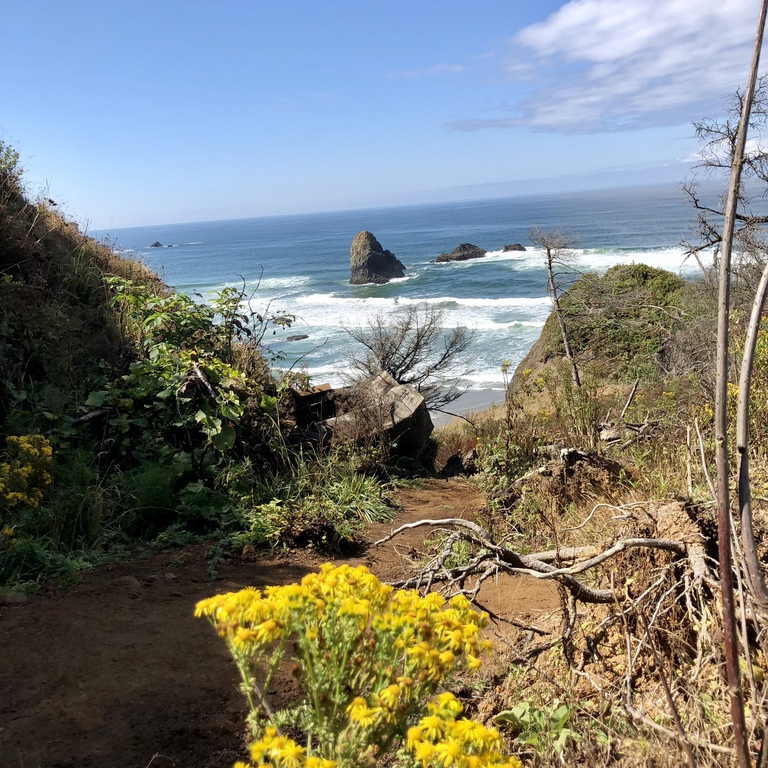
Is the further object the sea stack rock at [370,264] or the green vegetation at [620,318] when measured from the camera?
the sea stack rock at [370,264]

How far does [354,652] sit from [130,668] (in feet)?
7.83

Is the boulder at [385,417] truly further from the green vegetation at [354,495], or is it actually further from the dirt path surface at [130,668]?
the dirt path surface at [130,668]

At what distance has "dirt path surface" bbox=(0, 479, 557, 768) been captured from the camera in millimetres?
2990

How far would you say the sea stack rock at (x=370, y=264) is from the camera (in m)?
55.0

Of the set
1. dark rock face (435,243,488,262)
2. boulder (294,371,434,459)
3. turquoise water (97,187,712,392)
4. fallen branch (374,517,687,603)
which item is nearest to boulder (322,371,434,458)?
boulder (294,371,434,459)

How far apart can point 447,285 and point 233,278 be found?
67.0 feet

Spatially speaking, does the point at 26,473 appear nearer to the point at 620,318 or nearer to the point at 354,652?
the point at 354,652

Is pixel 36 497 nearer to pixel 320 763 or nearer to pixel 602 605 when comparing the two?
pixel 602 605

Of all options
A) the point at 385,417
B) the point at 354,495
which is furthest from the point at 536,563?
the point at 385,417

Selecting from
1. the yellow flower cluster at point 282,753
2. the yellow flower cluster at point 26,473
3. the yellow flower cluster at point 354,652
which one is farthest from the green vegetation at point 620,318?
the yellow flower cluster at point 282,753

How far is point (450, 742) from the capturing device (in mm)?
1535

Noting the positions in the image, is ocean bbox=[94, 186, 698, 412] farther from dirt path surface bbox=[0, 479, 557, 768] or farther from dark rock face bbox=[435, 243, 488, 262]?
dirt path surface bbox=[0, 479, 557, 768]

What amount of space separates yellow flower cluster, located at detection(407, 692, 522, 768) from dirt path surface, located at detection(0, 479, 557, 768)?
1.69 metres

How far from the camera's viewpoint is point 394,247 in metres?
87.1
